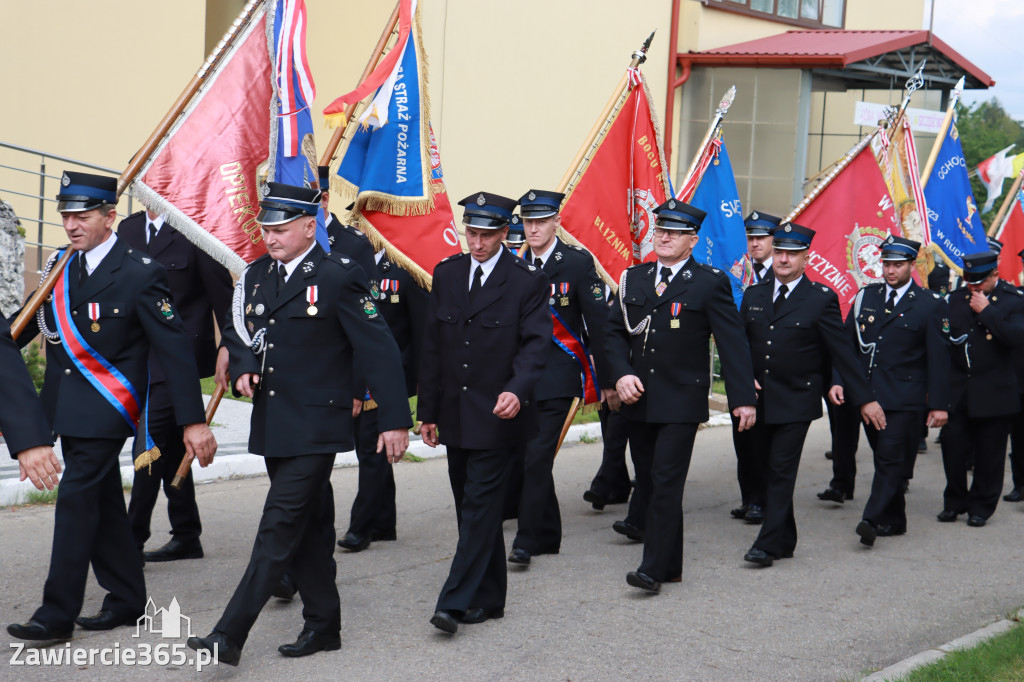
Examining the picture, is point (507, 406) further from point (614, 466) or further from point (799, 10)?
point (799, 10)

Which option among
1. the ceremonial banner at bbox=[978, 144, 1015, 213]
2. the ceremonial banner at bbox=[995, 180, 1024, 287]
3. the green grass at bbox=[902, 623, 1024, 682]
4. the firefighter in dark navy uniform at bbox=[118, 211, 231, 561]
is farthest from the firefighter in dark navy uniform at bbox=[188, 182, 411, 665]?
the ceremonial banner at bbox=[978, 144, 1015, 213]

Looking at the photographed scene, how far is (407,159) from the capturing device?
24.3ft

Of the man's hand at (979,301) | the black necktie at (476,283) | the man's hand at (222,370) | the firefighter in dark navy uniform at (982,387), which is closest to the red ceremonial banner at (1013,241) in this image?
the firefighter in dark navy uniform at (982,387)

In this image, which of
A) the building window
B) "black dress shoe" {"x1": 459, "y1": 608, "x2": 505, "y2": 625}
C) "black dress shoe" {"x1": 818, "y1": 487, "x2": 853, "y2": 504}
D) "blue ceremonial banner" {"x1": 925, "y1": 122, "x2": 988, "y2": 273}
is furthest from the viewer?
the building window

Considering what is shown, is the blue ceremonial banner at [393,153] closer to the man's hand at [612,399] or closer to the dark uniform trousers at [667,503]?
the man's hand at [612,399]

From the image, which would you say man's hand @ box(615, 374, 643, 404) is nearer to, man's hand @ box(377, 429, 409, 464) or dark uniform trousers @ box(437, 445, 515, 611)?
dark uniform trousers @ box(437, 445, 515, 611)

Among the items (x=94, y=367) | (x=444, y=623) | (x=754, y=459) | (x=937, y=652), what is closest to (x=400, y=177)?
(x=94, y=367)

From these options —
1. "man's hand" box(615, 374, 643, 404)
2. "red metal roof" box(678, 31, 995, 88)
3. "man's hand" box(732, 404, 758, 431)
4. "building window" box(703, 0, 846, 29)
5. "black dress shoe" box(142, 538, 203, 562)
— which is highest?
"building window" box(703, 0, 846, 29)

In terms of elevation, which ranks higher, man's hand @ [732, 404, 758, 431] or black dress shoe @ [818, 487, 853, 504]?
man's hand @ [732, 404, 758, 431]

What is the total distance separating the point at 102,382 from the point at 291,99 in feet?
6.88

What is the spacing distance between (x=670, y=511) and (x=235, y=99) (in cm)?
326

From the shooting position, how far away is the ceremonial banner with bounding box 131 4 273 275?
6148 millimetres

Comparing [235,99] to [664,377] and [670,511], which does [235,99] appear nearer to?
[664,377]

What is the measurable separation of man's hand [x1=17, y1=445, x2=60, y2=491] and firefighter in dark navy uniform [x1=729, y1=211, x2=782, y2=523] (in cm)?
532
